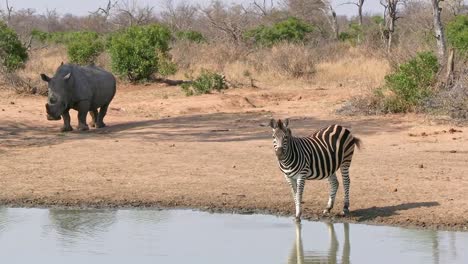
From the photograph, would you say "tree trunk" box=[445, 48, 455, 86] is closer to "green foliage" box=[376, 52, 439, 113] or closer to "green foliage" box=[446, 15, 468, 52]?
"green foliage" box=[376, 52, 439, 113]

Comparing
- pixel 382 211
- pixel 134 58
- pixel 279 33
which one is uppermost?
pixel 279 33

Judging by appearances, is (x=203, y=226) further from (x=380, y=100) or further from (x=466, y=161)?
(x=380, y=100)

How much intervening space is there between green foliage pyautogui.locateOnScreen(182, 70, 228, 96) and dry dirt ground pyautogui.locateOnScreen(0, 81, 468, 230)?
2.10m

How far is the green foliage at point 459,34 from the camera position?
24.6m

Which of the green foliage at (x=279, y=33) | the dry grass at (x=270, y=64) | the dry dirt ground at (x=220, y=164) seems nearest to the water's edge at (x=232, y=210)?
the dry dirt ground at (x=220, y=164)

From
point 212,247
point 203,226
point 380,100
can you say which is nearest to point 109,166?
point 203,226

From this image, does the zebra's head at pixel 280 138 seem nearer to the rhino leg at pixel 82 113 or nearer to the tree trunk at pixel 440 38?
the rhino leg at pixel 82 113

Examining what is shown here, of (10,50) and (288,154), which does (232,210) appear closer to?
(288,154)

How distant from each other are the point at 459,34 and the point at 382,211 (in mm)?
16735

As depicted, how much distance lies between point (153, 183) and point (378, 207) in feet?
11.3

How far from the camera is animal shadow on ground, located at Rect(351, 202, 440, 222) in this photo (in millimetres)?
11117

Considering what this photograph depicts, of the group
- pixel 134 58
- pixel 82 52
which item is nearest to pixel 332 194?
pixel 134 58

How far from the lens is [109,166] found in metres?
14.6

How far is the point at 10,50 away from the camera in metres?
28.1
